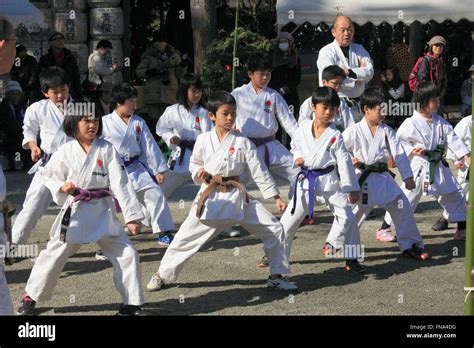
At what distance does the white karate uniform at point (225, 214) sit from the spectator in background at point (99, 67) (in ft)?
25.9

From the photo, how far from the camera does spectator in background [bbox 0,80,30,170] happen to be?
43.7 feet

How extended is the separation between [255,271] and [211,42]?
8252 mm

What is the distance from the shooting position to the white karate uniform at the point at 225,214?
6.87 meters

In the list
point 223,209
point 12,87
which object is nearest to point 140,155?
point 223,209

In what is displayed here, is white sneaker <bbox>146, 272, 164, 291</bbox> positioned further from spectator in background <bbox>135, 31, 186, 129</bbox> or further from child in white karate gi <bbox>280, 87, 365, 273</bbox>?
spectator in background <bbox>135, 31, 186, 129</bbox>

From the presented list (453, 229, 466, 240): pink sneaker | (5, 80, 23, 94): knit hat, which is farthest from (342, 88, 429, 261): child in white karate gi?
(5, 80, 23, 94): knit hat

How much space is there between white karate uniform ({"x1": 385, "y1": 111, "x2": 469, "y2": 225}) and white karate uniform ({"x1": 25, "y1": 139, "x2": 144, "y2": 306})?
318 centimetres

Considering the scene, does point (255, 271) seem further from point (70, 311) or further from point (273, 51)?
point (273, 51)

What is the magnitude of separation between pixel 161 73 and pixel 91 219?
926 cm

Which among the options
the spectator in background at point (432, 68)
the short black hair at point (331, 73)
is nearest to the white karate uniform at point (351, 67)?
the short black hair at point (331, 73)

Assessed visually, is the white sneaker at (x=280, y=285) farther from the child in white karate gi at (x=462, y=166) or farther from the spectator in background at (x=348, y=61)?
the spectator in background at (x=348, y=61)

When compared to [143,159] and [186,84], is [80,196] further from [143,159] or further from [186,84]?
[186,84]

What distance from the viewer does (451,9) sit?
14.5 meters
